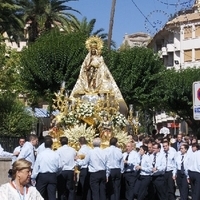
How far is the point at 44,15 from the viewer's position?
45688mm

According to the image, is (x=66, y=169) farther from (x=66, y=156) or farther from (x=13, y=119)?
(x=13, y=119)

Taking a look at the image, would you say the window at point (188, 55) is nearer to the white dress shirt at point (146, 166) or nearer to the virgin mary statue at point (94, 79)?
the virgin mary statue at point (94, 79)

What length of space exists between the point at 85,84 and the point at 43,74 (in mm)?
17659

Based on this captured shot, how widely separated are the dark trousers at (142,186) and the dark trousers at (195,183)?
1159 millimetres

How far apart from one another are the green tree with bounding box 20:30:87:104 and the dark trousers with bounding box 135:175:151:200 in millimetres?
23193

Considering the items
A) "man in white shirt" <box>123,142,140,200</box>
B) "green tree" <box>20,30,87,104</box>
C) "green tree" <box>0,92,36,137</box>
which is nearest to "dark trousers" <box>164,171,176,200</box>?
"man in white shirt" <box>123,142,140,200</box>

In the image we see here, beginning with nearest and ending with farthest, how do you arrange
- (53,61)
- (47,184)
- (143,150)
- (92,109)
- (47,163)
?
(47,163)
(47,184)
(143,150)
(92,109)
(53,61)

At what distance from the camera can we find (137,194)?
16141 millimetres

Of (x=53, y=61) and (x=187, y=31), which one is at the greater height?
(x=187, y=31)

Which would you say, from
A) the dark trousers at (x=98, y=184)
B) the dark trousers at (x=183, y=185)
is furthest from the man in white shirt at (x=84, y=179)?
the dark trousers at (x=183, y=185)

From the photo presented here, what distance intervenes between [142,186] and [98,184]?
51.8 inches

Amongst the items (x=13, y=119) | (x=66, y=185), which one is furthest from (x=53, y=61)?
(x=66, y=185)

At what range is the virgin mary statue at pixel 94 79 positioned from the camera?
22578 millimetres

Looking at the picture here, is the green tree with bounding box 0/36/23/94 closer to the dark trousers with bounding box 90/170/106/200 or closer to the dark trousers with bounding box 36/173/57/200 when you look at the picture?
the dark trousers with bounding box 90/170/106/200
